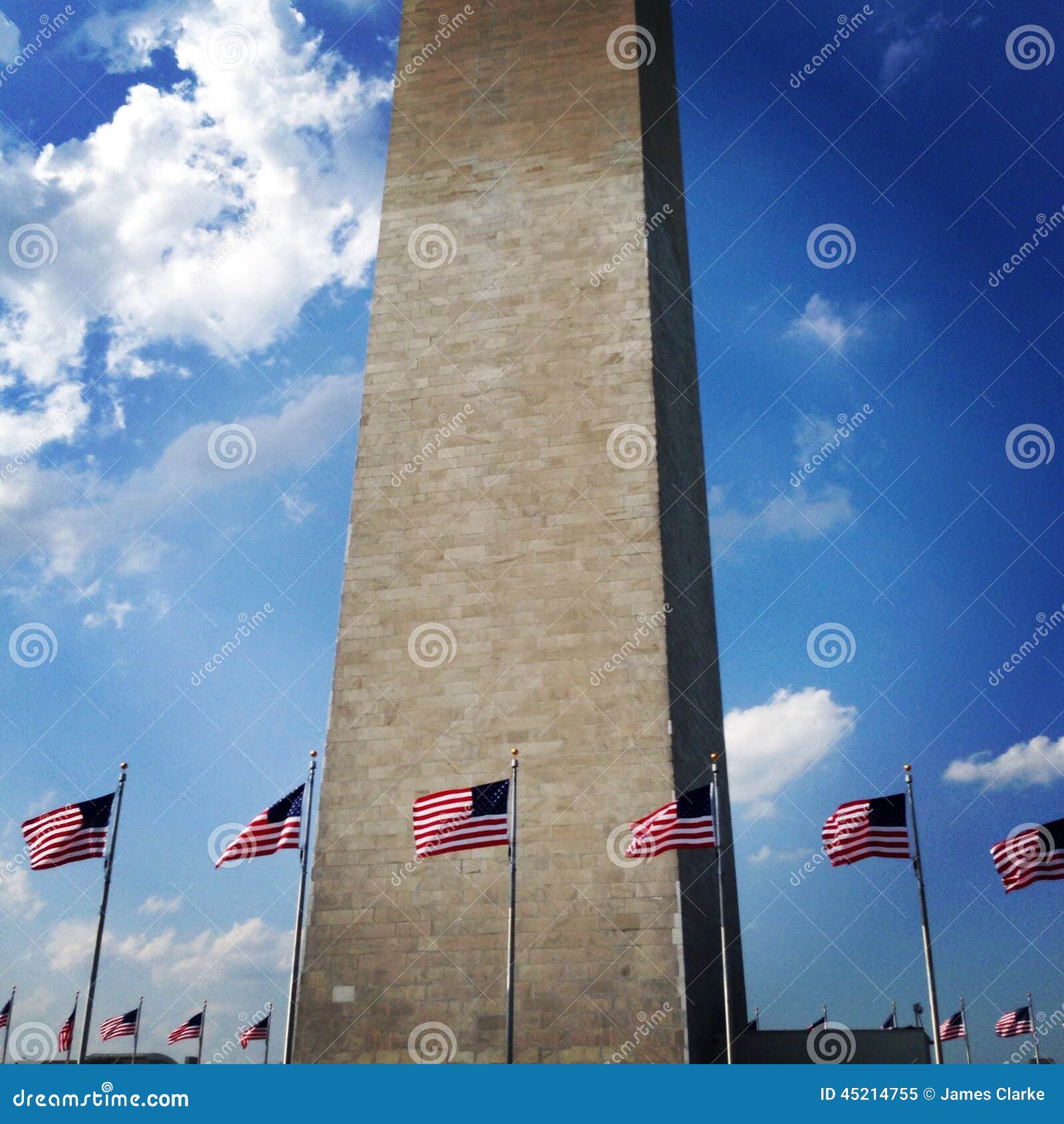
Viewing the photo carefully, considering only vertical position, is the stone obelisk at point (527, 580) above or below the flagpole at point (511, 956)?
above

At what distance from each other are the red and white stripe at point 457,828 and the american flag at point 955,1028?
2314 cm

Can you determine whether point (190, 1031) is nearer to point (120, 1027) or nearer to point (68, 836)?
point (120, 1027)

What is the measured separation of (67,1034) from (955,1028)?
26720 millimetres

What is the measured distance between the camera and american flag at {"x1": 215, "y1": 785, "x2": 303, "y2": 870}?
64.6ft

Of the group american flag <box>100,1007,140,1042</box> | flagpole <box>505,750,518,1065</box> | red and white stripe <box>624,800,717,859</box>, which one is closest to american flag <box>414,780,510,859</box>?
flagpole <box>505,750,518,1065</box>

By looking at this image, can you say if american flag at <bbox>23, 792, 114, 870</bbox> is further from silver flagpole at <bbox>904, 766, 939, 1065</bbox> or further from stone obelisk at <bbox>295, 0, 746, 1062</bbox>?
silver flagpole at <bbox>904, 766, 939, 1065</bbox>

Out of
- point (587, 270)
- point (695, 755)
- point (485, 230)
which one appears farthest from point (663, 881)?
point (485, 230)

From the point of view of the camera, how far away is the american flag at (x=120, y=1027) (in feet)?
112

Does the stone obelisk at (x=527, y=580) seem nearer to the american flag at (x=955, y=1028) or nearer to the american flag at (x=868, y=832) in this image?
the american flag at (x=868, y=832)

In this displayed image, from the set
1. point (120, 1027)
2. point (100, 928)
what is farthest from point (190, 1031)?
point (100, 928)

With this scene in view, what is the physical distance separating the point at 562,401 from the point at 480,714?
7157 millimetres

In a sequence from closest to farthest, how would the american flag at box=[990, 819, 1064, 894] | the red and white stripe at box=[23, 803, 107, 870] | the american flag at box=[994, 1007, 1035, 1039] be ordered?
1. the american flag at box=[990, 819, 1064, 894]
2. the red and white stripe at box=[23, 803, 107, 870]
3. the american flag at box=[994, 1007, 1035, 1039]

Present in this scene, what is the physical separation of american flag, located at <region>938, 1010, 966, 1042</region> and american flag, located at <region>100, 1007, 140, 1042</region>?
78.3ft

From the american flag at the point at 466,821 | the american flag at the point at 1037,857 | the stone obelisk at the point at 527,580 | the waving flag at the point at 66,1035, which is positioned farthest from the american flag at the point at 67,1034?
the american flag at the point at 1037,857
